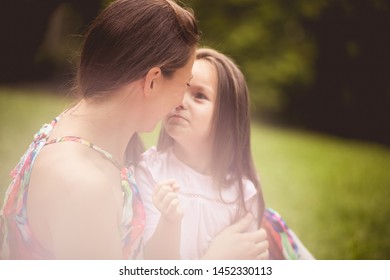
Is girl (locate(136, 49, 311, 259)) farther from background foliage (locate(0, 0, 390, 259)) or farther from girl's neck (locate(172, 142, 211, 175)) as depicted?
background foliage (locate(0, 0, 390, 259))

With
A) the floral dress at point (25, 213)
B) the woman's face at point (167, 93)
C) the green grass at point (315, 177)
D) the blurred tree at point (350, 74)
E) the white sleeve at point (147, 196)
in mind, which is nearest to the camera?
the floral dress at point (25, 213)

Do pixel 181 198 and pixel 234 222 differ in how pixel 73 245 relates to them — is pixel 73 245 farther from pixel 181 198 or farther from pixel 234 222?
pixel 234 222

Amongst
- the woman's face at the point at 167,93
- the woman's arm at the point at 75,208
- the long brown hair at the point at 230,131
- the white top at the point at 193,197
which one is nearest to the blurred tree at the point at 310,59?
the long brown hair at the point at 230,131

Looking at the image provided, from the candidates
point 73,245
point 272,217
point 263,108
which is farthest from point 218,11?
point 73,245

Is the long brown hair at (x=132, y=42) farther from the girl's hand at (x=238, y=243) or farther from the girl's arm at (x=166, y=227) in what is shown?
the girl's hand at (x=238, y=243)

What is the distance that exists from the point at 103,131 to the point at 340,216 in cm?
195

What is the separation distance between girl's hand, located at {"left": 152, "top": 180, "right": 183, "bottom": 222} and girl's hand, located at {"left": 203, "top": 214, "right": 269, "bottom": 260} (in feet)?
1.16

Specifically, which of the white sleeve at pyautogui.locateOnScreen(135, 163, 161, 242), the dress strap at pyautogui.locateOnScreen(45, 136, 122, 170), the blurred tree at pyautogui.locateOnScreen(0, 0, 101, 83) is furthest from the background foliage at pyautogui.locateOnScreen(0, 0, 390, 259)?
the dress strap at pyautogui.locateOnScreen(45, 136, 122, 170)

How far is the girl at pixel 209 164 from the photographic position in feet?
5.99

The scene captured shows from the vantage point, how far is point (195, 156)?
74.9 inches

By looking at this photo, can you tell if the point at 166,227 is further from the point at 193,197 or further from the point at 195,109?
the point at 195,109

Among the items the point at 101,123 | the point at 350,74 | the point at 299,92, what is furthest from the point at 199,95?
the point at 299,92

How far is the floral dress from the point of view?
143cm

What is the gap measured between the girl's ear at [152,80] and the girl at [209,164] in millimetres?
281
